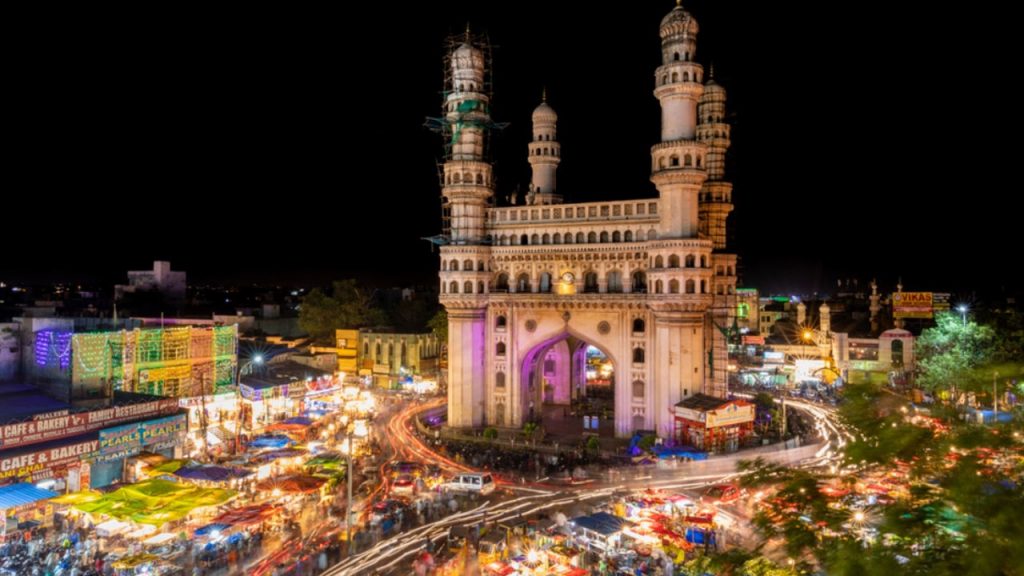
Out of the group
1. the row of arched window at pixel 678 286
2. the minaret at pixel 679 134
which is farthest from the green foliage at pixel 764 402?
the minaret at pixel 679 134

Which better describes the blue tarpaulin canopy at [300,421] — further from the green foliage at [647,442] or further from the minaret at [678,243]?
the minaret at [678,243]

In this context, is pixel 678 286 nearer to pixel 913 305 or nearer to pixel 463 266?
pixel 463 266

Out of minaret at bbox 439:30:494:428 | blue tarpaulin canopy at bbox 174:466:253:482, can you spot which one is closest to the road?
minaret at bbox 439:30:494:428

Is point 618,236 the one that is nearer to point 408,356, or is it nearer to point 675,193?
point 675,193

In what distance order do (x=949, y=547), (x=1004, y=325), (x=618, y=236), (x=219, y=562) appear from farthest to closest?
(x=1004, y=325) < (x=618, y=236) < (x=219, y=562) < (x=949, y=547)

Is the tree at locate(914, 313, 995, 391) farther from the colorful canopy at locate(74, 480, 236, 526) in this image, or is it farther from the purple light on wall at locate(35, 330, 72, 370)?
the purple light on wall at locate(35, 330, 72, 370)

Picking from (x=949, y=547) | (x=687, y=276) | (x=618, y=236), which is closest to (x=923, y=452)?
(x=949, y=547)

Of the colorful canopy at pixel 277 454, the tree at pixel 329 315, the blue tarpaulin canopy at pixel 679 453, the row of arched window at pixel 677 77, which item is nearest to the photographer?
the colorful canopy at pixel 277 454

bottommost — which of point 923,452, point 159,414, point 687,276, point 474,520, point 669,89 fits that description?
point 474,520
